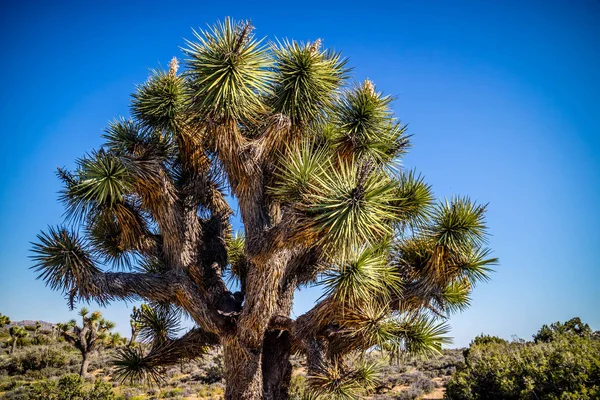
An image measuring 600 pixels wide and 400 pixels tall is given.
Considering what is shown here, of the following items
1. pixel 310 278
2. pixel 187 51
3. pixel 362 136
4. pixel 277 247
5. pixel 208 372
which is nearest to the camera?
pixel 277 247

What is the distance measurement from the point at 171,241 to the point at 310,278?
2.57m

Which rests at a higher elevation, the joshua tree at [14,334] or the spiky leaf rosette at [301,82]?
the joshua tree at [14,334]

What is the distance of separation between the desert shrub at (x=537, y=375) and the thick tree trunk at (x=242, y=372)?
5616 millimetres

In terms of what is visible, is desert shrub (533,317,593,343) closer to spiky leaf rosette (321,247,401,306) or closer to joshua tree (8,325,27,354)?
spiky leaf rosette (321,247,401,306)

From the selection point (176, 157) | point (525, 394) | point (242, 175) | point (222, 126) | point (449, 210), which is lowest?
point (525, 394)

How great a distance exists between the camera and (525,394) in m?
9.02

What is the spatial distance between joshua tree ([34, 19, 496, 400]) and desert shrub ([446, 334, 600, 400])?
3.01 meters

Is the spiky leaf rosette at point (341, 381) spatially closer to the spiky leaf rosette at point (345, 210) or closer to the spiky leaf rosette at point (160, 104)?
the spiky leaf rosette at point (345, 210)

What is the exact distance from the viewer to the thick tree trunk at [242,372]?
6539 mm

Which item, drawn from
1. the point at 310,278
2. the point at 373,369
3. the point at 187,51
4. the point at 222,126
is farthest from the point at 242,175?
the point at 373,369

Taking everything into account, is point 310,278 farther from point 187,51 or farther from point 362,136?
point 187,51

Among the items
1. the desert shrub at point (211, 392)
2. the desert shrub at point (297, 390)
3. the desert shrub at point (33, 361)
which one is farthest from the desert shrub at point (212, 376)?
the desert shrub at point (33, 361)

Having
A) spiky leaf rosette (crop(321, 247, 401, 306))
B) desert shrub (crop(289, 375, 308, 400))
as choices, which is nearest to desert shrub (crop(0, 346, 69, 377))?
desert shrub (crop(289, 375, 308, 400))

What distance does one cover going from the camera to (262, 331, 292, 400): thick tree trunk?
713cm
